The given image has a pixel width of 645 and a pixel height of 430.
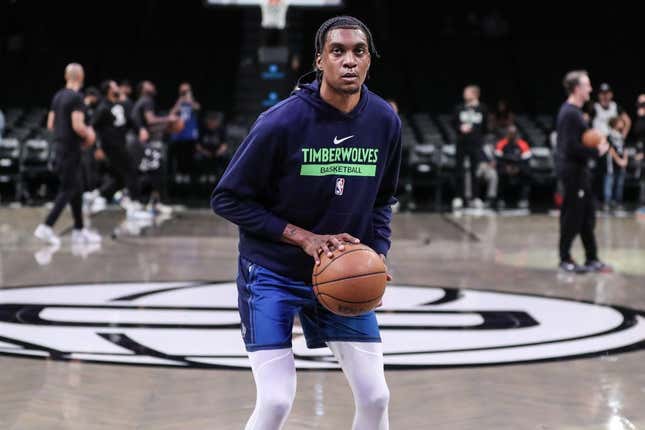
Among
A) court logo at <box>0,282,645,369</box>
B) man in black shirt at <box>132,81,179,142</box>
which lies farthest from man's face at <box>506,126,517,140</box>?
court logo at <box>0,282,645,369</box>

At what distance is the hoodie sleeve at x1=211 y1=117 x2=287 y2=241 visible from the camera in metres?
3.94

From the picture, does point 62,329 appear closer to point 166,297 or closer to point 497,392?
point 166,297

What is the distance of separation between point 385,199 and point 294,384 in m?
0.77

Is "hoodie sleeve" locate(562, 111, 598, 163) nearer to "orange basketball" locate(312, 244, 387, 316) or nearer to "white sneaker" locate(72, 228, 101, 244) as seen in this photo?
"white sneaker" locate(72, 228, 101, 244)

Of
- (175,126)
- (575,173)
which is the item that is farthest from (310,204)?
(175,126)

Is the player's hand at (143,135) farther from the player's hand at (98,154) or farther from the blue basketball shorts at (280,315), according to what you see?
the blue basketball shorts at (280,315)

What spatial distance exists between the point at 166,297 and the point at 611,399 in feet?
14.1

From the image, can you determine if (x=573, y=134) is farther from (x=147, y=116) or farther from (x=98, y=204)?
(x=98, y=204)

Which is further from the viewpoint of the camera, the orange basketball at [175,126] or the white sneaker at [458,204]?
Result: the white sneaker at [458,204]

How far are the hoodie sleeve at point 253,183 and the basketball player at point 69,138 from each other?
27.3ft

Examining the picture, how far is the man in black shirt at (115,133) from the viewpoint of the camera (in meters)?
14.7

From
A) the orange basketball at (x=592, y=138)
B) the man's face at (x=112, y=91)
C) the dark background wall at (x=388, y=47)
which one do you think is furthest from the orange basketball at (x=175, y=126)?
the dark background wall at (x=388, y=47)

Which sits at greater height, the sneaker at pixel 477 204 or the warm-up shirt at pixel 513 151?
the warm-up shirt at pixel 513 151

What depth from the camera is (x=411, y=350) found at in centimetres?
712
